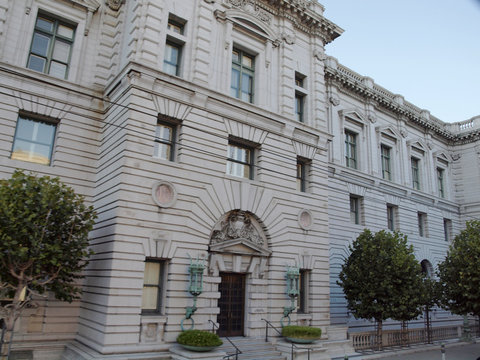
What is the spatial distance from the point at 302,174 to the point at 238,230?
616 centimetres

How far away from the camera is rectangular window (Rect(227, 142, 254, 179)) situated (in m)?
20.5

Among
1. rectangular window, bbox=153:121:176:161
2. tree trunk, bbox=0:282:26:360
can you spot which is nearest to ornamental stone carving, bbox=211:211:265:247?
rectangular window, bbox=153:121:176:161

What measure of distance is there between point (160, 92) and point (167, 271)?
7.63 metres

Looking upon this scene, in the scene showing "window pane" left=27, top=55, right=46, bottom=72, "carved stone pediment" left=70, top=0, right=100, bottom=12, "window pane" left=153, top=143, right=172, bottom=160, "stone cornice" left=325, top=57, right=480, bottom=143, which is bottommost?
"window pane" left=153, top=143, right=172, bottom=160

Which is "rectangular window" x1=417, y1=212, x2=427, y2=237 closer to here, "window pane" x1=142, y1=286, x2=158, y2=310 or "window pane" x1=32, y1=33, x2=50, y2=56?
"window pane" x1=142, y1=286, x2=158, y2=310

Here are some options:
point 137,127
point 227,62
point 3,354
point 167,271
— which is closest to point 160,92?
point 137,127

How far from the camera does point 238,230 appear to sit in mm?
19438

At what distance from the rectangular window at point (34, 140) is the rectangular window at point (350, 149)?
20528 millimetres

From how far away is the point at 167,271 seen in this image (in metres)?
16.8

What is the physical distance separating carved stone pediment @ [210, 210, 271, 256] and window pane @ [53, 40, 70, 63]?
1060 cm

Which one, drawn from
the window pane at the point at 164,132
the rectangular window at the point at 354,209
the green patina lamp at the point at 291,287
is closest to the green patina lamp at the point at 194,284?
the green patina lamp at the point at 291,287

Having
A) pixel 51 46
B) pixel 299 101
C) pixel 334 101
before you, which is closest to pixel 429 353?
pixel 299 101

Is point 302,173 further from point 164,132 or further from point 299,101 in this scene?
point 164,132

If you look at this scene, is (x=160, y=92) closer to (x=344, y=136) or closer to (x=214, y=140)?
(x=214, y=140)
